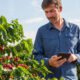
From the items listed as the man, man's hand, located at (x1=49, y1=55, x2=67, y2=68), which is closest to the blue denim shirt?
the man

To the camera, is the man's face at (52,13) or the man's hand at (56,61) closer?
the man's hand at (56,61)

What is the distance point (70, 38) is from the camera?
5.73m

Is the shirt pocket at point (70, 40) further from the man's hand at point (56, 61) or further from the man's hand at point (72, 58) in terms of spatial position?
the man's hand at point (56, 61)

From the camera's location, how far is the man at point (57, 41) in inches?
220

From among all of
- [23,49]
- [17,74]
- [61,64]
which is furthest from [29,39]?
[61,64]

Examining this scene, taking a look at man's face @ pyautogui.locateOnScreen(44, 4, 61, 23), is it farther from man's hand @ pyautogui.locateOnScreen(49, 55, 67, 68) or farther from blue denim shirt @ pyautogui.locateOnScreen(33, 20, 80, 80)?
man's hand @ pyautogui.locateOnScreen(49, 55, 67, 68)

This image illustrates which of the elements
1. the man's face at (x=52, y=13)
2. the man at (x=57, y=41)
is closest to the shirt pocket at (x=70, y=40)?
the man at (x=57, y=41)

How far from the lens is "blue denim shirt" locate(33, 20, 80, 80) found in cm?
565

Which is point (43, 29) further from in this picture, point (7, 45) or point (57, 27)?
point (7, 45)

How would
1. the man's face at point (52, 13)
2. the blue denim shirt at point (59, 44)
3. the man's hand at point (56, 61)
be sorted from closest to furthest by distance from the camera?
the man's hand at point (56, 61)
the man's face at point (52, 13)
the blue denim shirt at point (59, 44)

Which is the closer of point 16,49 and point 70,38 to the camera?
point 16,49

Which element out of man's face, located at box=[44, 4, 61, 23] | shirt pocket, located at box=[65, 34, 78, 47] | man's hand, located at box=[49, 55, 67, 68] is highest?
man's face, located at box=[44, 4, 61, 23]

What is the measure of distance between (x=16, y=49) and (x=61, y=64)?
180cm

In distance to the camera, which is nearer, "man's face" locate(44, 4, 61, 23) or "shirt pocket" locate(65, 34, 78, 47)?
"man's face" locate(44, 4, 61, 23)
